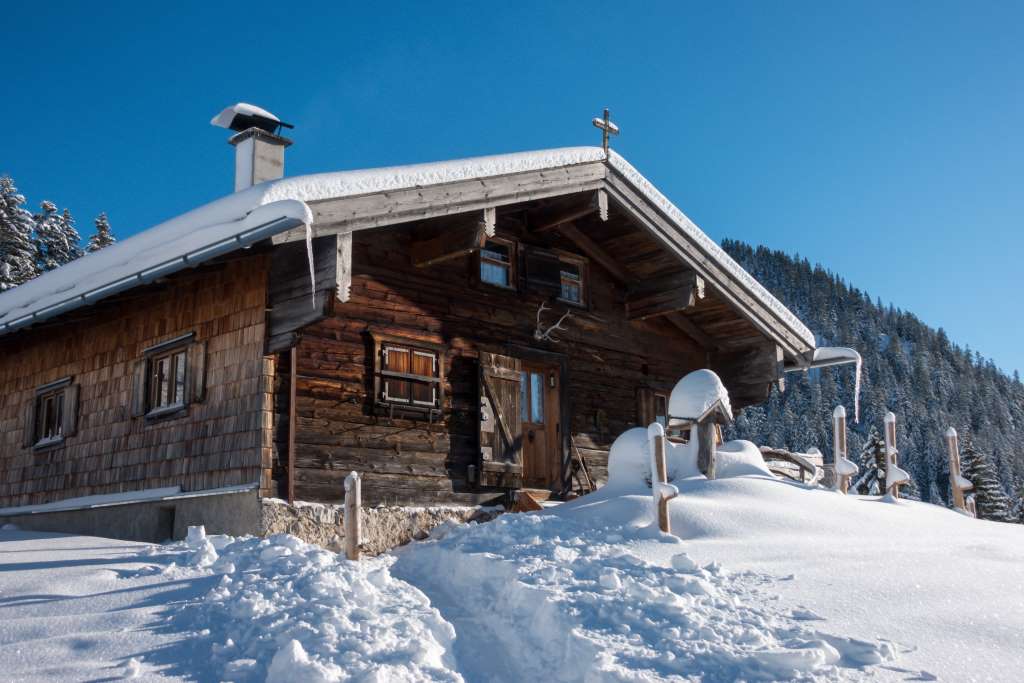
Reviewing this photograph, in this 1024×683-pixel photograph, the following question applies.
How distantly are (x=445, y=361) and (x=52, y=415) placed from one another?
6385mm

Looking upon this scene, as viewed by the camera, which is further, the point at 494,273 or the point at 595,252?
the point at 595,252

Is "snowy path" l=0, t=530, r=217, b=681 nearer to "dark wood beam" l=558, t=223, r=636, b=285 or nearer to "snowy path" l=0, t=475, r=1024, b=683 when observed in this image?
"snowy path" l=0, t=475, r=1024, b=683

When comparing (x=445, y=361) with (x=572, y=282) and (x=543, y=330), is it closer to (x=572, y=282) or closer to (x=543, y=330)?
(x=543, y=330)

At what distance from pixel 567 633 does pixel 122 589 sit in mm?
3397

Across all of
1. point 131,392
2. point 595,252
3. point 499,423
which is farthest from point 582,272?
point 131,392

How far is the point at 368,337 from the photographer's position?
37.6 ft

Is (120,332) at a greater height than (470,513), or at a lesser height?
greater

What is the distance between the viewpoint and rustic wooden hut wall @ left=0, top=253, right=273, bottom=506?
10.5 metres

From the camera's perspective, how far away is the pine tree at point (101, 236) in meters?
36.6

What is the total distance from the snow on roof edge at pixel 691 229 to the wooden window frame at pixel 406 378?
3881 mm

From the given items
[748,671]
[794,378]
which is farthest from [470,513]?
[794,378]

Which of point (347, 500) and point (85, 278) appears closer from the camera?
point (347, 500)

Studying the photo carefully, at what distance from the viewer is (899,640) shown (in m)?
6.45

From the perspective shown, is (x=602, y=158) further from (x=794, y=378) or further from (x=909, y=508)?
(x=794, y=378)
